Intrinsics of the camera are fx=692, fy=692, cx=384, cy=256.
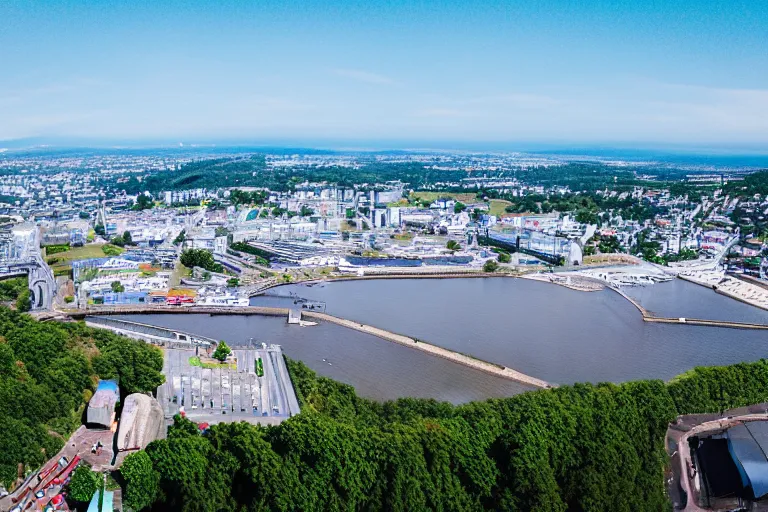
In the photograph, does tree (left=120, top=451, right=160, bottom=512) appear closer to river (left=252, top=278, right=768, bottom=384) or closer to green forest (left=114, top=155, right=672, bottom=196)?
river (left=252, top=278, right=768, bottom=384)

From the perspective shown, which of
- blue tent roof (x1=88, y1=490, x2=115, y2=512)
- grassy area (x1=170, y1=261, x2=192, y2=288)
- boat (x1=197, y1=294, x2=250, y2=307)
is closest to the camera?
blue tent roof (x1=88, y1=490, x2=115, y2=512)

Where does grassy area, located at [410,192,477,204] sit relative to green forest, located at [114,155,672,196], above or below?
below

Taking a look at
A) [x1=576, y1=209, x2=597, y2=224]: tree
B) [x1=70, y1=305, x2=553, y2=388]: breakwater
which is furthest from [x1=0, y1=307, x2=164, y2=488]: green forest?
[x1=576, y1=209, x2=597, y2=224]: tree

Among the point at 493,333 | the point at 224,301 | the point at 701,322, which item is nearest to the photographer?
the point at 493,333

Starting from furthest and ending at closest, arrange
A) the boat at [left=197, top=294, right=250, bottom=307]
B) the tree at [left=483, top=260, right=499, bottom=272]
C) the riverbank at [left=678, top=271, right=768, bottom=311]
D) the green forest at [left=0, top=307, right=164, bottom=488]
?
the tree at [left=483, top=260, right=499, bottom=272]
the riverbank at [left=678, top=271, right=768, bottom=311]
the boat at [left=197, top=294, right=250, bottom=307]
the green forest at [left=0, top=307, right=164, bottom=488]

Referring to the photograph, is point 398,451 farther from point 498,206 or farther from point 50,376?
point 498,206

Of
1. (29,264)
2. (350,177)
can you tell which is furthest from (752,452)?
(350,177)
